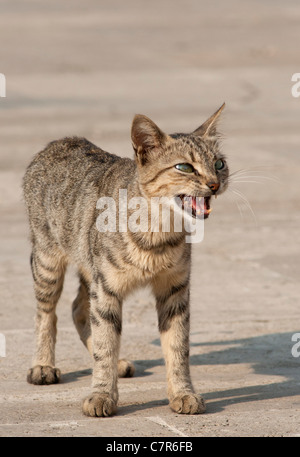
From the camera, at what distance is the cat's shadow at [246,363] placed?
20.0ft

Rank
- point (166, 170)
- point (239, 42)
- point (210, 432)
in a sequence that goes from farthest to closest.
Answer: point (239, 42) < point (166, 170) < point (210, 432)

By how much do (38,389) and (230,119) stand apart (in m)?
11.3

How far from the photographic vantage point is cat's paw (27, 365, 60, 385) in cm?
661

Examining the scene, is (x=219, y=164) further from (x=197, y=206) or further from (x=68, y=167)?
(x=68, y=167)

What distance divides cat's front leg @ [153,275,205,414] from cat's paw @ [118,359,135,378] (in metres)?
0.74

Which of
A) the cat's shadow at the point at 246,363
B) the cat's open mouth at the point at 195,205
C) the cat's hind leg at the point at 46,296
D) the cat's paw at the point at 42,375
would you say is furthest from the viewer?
the cat's hind leg at the point at 46,296

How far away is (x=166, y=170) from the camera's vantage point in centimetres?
579

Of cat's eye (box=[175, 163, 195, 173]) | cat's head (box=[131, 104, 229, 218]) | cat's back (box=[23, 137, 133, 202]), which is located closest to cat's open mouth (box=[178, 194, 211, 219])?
cat's head (box=[131, 104, 229, 218])

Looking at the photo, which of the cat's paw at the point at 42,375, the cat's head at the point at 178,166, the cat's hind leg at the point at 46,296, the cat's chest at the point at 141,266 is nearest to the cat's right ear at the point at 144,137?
the cat's head at the point at 178,166

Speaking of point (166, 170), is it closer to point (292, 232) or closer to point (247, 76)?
point (292, 232)

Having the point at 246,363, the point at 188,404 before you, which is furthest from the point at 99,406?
the point at 246,363

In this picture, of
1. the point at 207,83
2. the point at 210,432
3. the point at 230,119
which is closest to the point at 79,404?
the point at 210,432

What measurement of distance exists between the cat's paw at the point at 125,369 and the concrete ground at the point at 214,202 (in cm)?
11

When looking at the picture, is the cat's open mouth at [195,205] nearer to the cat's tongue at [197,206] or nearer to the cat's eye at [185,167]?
the cat's tongue at [197,206]
